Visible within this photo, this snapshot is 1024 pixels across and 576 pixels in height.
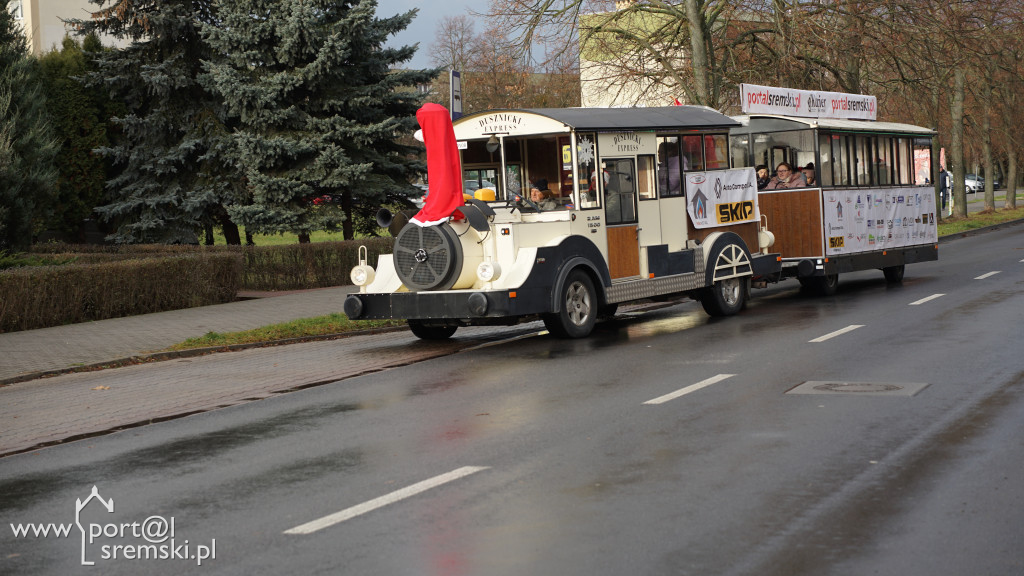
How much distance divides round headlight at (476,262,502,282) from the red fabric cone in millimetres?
878

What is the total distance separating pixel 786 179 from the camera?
1991cm

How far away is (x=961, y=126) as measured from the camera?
4625 cm

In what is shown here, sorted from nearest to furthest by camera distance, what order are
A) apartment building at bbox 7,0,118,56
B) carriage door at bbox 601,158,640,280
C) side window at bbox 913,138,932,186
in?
1. carriage door at bbox 601,158,640,280
2. side window at bbox 913,138,932,186
3. apartment building at bbox 7,0,118,56

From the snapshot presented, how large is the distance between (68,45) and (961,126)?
33.6 metres

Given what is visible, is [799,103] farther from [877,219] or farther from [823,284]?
[823,284]

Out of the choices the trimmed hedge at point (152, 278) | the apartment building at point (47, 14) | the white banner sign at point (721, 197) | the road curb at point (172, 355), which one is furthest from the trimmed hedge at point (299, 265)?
the apartment building at point (47, 14)

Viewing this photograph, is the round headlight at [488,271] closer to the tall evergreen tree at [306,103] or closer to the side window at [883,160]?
the side window at [883,160]

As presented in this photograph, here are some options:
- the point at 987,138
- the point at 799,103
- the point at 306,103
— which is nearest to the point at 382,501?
the point at 799,103

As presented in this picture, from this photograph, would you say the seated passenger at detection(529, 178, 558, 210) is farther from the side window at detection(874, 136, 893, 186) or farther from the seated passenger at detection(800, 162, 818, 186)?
the side window at detection(874, 136, 893, 186)

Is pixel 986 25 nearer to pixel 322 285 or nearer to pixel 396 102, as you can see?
pixel 396 102

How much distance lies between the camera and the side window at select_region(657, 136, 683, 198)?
16.0 m

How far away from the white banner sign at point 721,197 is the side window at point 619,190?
4.23 feet

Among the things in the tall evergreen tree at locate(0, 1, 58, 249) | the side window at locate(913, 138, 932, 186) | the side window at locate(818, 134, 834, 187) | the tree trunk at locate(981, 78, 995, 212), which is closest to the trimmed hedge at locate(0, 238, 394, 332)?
the tall evergreen tree at locate(0, 1, 58, 249)

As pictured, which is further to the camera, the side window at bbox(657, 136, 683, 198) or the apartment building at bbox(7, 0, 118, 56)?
the apartment building at bbox(7, 0, 118, 56)
